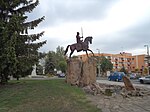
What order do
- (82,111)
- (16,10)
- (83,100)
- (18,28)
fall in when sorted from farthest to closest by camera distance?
1. (16,10)
2. (18,28)
3. (83,100)
4. (82,111)

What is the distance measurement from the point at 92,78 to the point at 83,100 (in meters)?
7.09

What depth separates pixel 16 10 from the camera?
2103 centimetres

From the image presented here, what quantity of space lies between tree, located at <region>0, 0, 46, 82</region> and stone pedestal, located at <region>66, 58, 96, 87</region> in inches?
118

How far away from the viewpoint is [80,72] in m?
19.9

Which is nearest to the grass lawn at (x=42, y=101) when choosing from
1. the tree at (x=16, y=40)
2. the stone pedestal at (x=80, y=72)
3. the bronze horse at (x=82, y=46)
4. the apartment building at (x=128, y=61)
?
the tree at (x=16, y=40)

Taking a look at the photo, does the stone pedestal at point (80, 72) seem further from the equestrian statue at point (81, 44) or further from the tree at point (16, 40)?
the tree at point (16, 40)

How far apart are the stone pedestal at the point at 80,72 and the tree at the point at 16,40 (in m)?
3.00

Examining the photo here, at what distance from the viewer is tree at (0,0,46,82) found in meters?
17.0

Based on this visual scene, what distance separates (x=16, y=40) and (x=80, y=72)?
5609mm

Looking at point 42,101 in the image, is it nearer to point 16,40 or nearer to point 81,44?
point 16,40

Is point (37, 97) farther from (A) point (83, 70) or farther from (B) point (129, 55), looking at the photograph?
(B) point (129, 55)

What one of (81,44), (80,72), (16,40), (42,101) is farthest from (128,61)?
(42,101)

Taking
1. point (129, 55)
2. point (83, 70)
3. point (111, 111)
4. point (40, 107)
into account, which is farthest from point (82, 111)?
point (129, 55)

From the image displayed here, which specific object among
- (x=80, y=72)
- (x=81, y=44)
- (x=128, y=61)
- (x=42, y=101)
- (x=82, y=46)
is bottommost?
(x=42, y=101)
